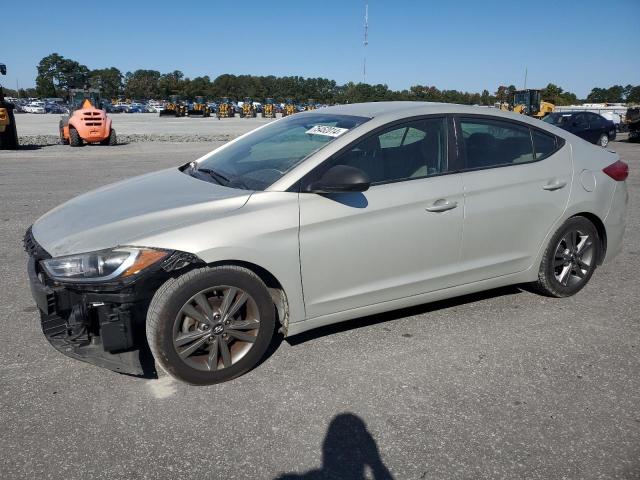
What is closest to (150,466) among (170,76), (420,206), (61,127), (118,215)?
(118,215)

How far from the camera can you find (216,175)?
3826 mm

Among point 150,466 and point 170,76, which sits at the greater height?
point 170,76

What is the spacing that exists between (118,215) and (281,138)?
1.44m

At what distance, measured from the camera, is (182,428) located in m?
2.71

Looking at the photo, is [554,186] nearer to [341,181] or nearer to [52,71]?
[341,181]

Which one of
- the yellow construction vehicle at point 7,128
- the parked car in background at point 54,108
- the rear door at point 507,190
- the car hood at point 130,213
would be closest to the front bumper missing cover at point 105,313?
the car hood at point 130,213

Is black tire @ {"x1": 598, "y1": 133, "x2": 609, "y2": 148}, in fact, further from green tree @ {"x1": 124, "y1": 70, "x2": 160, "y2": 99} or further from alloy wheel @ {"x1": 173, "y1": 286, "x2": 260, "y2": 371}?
green tree @ {"x1": 124, "y1": 70, "x2": 160, "y2": 99}

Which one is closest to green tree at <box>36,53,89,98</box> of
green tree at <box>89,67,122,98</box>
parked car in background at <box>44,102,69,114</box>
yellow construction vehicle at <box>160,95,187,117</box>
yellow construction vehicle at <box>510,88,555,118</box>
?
green tree at <box>89,67,122,98</box>

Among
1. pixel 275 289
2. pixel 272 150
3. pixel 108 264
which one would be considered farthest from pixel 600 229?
pixel 108 264

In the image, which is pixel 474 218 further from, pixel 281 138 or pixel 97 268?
pixel 97 268

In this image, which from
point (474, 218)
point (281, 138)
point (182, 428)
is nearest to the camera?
point (182, 428)

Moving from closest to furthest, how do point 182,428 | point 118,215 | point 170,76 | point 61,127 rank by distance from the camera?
point 182,428, point 118,215, point 61,127, point 170,76

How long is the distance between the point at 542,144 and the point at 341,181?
6.44 ft

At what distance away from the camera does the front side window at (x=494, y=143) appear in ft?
12.7
